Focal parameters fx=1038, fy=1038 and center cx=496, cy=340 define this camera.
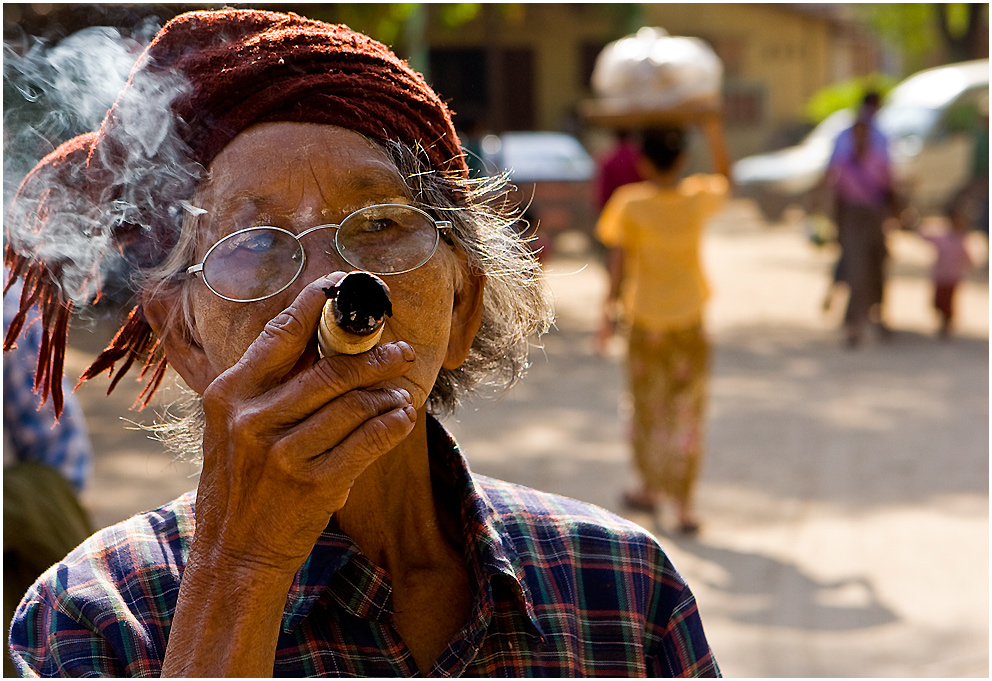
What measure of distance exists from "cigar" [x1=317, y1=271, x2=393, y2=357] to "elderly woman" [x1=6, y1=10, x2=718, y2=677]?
1cm

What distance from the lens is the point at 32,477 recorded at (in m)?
2.48

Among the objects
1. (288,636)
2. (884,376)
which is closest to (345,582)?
(288,636)

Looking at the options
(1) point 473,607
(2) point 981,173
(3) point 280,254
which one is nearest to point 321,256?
(3) point 280,254

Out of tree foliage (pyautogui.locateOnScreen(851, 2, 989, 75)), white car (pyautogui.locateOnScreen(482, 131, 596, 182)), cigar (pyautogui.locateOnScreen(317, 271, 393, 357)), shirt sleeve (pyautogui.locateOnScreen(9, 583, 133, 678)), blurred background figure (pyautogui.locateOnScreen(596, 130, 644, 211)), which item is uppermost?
tree foliage (pyautogui.locateOnScreen(851, 2, 989, 75))

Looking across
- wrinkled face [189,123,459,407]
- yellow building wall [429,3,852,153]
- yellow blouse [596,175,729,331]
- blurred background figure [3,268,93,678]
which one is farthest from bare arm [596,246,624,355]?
yellow building wall [429,3,852,153]

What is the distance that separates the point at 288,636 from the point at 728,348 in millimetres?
9635

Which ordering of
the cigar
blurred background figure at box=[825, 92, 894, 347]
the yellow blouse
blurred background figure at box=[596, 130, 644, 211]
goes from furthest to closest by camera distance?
blurred background figure at box=[825, 92, 894, 347], blurred background figure at box=[596, 130, 644, 211], the yellow blouse, the cigar

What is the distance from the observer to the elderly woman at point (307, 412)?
47.5 inches

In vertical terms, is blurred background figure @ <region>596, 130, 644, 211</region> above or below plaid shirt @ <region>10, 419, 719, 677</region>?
below

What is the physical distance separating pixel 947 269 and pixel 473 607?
10210 mm

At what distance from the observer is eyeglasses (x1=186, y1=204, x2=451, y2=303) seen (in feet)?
4.58

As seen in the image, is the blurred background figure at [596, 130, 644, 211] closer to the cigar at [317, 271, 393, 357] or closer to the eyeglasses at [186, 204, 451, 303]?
the eyeglasses at [186, 204, 451, 303]

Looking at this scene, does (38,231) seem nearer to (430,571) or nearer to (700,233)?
(430,571)

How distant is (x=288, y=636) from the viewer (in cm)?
143
